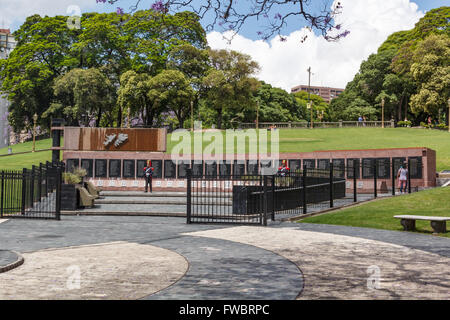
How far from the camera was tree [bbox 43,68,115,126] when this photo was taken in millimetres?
56250

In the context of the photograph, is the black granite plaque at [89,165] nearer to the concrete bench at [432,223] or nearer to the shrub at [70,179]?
the shrub at [70,179]

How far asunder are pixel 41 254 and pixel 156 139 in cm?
2436

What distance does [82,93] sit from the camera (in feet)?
184

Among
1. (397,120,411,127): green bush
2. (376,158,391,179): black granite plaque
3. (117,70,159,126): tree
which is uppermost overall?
(117,70,159,126): tree

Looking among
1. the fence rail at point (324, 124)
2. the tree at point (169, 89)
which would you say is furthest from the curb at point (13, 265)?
the fence rail at point (324, 124)

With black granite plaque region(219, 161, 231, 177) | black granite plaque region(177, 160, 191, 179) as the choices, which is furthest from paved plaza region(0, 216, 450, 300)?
black granite plaque region(177, 160, 191, 179)

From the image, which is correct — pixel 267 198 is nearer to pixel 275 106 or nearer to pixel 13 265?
pixel 13 265

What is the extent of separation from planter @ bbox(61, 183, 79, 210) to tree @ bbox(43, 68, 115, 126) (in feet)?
132

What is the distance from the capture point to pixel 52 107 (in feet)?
202

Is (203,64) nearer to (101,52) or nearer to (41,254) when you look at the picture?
(101,52)

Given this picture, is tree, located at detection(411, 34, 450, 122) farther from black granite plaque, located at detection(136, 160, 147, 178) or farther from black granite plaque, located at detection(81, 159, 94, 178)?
black granite plaque, located at detection(81, 159, 94, 178)

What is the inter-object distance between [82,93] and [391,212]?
48203 mm

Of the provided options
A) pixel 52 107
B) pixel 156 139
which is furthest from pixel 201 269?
pixel 52 107

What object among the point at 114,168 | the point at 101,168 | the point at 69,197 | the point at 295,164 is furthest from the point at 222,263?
the point at 101,168
